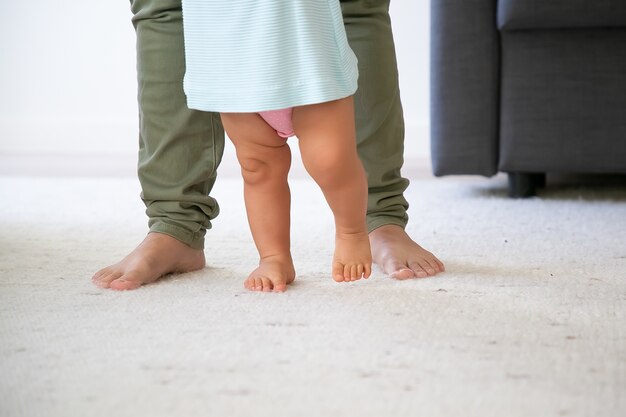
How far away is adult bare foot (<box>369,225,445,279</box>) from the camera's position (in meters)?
1.11

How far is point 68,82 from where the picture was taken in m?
2.86

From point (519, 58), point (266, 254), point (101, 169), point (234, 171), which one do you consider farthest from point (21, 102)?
point (266, 254)

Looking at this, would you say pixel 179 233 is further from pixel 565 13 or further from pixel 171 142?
pixel 565 13

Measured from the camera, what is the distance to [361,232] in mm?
1062

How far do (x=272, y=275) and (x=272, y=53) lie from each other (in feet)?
0.87

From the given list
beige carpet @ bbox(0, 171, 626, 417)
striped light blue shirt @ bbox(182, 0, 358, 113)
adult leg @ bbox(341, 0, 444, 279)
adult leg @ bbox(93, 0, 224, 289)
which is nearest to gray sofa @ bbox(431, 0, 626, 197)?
beige carpet @ bbox(0, 171, 626, 417)

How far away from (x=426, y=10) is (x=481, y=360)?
198cm

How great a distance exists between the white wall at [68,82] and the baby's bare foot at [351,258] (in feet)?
5.53

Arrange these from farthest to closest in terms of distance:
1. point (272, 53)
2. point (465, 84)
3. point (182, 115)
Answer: point (465, 84), point (182, 115), point (272, 53)

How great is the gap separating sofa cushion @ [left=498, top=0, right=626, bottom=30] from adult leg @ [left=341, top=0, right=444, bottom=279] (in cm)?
58

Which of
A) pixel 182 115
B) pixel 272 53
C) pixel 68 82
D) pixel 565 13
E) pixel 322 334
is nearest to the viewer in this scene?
pixel 322 334

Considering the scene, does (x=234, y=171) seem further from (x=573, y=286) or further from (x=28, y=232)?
(x=573, y=286)

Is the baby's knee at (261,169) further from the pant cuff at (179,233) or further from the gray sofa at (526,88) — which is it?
the gray sofa at (526,88)

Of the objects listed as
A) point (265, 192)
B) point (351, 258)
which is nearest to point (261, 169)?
point (265, 192)
